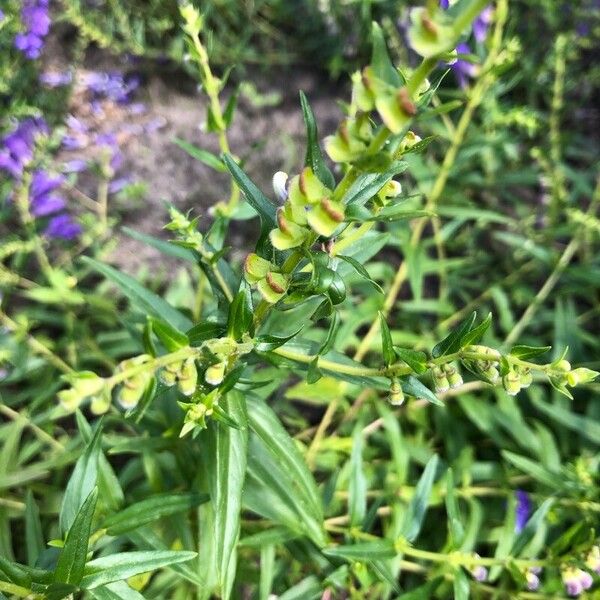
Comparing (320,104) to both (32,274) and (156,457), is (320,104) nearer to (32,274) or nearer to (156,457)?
(32,274)

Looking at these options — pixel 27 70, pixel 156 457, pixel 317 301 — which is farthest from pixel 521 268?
pixel 27 70

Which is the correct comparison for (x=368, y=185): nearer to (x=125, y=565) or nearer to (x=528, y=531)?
(x=125, y=565)

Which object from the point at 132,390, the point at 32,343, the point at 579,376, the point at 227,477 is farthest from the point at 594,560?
the point at 32,343

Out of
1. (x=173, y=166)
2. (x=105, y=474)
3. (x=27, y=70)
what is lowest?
(x=105, y=474)

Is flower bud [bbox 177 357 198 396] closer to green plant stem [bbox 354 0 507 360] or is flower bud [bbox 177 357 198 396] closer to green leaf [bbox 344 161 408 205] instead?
green leaf [bbox 344 161 408 205]

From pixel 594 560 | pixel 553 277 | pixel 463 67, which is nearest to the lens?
pixel 594 560

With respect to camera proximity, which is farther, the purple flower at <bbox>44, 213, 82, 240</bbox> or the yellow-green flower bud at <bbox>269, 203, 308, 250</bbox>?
the purple flower at <bbox>44, 213, 82, 240</bbox>

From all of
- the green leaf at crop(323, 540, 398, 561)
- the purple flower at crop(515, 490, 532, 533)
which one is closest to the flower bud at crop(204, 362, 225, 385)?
the green leaf at crop(323, 540, 398, 561)
